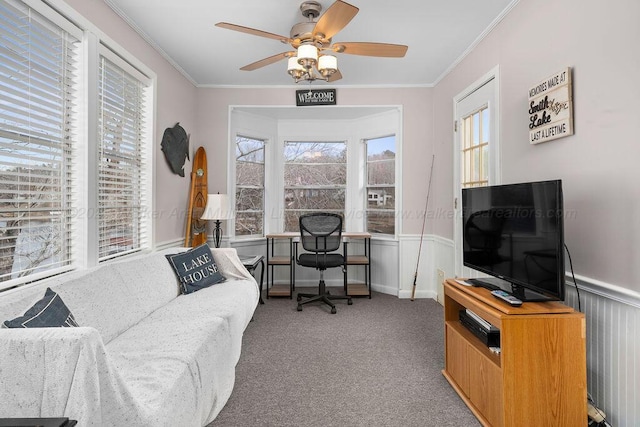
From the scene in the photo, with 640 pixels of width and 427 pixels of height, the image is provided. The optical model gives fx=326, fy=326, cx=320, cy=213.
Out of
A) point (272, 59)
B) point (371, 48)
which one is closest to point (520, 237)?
point (371, 48)

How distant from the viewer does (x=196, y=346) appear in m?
1.60

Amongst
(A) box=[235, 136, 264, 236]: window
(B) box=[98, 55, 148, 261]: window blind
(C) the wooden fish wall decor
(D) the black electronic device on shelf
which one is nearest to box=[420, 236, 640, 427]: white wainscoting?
(D) the black electronic device on shelf

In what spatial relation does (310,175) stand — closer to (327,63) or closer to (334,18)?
(327,63)

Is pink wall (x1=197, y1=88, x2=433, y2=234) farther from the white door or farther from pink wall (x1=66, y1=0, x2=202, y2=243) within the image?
the white door

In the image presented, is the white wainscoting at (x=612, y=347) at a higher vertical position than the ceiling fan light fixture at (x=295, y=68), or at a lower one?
lower

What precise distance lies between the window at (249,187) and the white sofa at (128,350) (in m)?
1.58

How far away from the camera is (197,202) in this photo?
376 cm

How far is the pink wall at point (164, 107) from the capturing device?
239 centimetres

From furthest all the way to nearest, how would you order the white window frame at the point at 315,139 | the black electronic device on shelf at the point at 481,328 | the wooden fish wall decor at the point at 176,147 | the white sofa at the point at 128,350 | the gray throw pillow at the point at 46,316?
the white window frame at the point at 315,139
the wooden fish wall decor at the point at 176,147
the black electronic device on shelf at the point at 481,328
the gray throw pillow at the point at 46,316
the white sofa at the point at 128,350

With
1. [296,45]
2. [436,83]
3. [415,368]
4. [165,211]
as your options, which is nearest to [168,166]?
[165,211]

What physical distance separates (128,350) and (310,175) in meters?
3.40

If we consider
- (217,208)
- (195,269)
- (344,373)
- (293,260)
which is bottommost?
(344,373)

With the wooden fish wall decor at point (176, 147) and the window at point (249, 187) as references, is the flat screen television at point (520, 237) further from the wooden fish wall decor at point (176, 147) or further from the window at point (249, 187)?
the window at point (249, 187)

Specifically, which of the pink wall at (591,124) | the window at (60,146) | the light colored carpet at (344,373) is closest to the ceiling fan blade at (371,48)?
the pink wall at (591,124)
